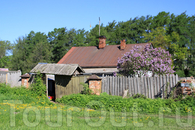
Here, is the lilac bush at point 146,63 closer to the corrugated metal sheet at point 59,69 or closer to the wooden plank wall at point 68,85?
the wooden plank wall at point 68,85

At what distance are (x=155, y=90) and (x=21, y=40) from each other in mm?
42615

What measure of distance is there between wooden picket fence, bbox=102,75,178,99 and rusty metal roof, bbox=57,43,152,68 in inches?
310

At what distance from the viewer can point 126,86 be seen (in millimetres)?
12000

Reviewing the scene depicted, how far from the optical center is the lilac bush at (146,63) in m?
12.8

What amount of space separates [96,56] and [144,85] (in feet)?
40.1

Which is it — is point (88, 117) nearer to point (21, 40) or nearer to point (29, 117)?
point (29, 117)

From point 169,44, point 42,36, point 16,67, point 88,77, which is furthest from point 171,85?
point 42,36

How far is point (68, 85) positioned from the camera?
13.1 metres

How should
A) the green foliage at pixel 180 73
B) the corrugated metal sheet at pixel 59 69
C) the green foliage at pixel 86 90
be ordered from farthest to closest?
the green foliage at pixel 180 73 < the corrugated metal sheet at pixel 59 69 < the green foliage at pixel 86 90

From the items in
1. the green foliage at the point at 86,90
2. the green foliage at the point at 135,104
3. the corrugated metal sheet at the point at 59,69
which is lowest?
the green foliage at the point at 135,104

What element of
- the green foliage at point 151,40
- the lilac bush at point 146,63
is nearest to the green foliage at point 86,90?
the lilac bush at point 146,63

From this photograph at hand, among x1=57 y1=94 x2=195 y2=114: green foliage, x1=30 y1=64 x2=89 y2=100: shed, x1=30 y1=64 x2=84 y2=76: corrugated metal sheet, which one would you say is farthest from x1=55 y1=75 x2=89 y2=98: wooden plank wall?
x1=57 y1=94 x2=195 y2=114: green foliage

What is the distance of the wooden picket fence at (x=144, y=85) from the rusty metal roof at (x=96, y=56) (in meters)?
7.88

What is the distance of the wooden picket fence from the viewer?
34.9 feet
